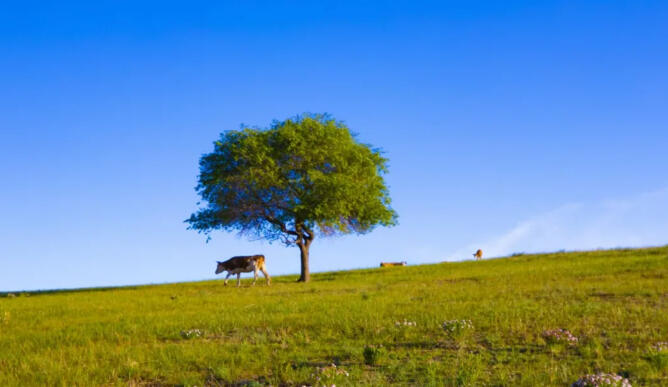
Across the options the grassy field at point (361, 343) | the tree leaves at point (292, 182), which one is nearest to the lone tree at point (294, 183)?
the tree leaves at point (292, 182)

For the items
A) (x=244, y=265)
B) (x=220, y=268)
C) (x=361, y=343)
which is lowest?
(x=361, y=343)

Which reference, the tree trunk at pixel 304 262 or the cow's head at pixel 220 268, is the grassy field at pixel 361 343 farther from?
the tree trunk at pixel 304 262

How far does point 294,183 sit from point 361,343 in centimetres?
3080

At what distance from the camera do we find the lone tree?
4200 centimetres

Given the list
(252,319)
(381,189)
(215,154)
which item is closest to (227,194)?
(215,154)

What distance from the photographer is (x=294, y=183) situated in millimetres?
43000

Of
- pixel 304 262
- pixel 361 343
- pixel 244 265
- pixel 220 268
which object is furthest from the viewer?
pixel 304 262

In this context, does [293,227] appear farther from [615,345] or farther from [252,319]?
[615,345]

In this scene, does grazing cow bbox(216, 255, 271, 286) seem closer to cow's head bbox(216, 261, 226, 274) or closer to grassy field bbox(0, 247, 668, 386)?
cow's head bbox(216, 261, 226, 274)

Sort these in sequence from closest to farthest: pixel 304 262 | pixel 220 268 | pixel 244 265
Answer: pixel 244 265, pixel 220 268, pixel 304 262

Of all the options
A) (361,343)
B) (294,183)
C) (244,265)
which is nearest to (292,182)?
(294,183)

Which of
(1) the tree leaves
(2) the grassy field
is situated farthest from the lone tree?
A: (2) the grassy field

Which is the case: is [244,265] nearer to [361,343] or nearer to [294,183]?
[294,183]

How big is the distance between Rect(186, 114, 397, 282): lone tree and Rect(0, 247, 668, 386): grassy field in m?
20.8
